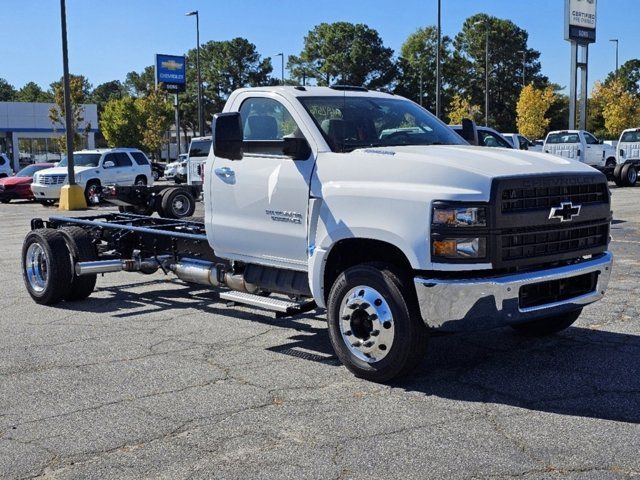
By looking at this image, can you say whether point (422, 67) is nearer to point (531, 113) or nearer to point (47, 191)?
point (531, 113)

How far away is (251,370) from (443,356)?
1.50 meters

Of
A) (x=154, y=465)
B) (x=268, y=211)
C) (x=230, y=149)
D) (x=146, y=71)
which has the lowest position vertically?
(x=154, y=465)

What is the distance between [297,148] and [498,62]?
3952 inches

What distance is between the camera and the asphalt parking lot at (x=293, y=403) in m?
4.09

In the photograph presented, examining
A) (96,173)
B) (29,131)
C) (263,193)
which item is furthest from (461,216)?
(29,131)

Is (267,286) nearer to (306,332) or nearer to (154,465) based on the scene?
(306,332)

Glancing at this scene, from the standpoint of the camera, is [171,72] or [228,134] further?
[171,72]

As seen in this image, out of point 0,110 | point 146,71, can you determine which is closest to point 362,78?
point 0,110

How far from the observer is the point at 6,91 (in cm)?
15638

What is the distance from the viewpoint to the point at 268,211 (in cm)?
611

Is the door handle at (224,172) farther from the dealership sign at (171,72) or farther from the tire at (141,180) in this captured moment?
the dealership sign at (171,72)

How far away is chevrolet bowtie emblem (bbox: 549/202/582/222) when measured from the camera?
521cm

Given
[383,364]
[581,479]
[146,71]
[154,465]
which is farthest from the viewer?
[146,71]

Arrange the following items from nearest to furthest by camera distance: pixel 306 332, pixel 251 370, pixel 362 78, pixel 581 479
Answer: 1. pixel 581 479
2. pixel 251 370
3. pixel 306 332
4. pixel 362 78
